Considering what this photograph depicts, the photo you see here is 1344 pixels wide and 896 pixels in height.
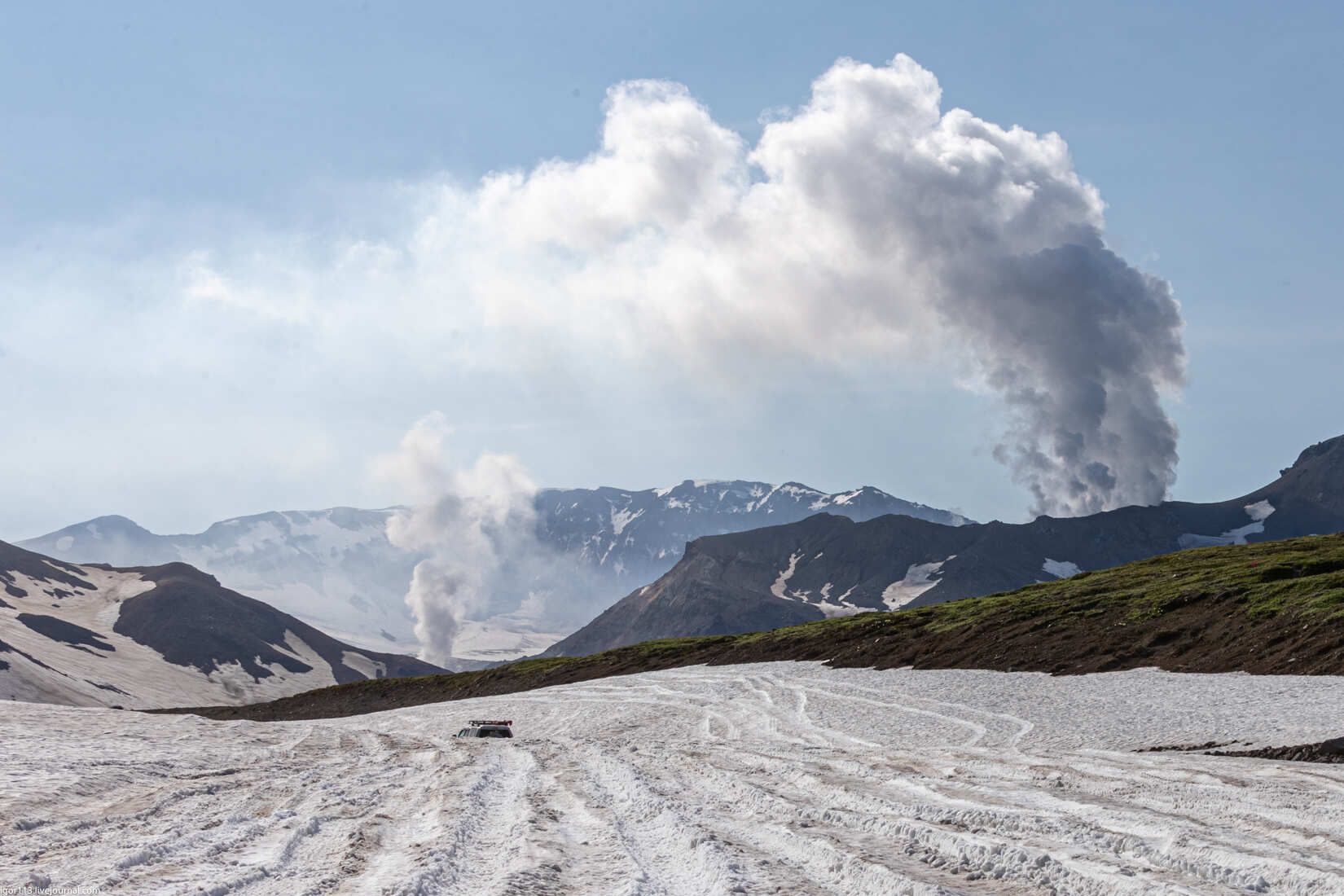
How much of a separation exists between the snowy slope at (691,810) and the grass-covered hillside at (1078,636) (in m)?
12.8

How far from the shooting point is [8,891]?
12133 millimetres

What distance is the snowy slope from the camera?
1288 cm

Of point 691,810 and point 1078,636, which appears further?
point 1078,636

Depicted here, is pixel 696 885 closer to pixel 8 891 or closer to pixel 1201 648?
pixel 8 891

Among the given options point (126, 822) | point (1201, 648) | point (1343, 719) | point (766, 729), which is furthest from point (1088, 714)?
point (126, 822)

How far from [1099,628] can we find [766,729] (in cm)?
2910

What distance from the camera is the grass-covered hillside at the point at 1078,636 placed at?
4897 centimetres

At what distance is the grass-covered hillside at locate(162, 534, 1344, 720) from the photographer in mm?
48969

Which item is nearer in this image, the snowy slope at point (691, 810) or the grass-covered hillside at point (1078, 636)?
the snowy slope at point (691, 810)

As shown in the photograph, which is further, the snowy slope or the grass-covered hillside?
the grass-covered hillside

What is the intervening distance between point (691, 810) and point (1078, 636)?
156 ft

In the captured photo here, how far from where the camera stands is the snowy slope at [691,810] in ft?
42.2

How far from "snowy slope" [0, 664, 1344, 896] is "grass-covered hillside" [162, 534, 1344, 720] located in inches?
505

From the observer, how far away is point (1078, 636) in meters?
59.0
